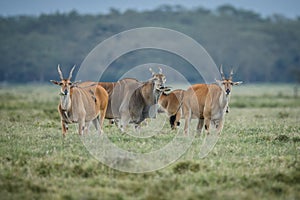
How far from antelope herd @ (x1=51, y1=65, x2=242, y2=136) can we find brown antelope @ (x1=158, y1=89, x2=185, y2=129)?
48 mm

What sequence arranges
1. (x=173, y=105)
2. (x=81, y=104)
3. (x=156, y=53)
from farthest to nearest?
(x=156, y=53) < (x=173, y=105) < (x=81, y=104)

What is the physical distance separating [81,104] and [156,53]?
109m

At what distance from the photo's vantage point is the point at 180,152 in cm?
1291

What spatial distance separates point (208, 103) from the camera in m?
16.3

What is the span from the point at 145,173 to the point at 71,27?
14192 centimetres

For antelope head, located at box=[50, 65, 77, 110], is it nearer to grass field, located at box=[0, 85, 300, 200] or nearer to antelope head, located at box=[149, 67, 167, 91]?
grass field, located at box=[0, 85, 300, 200]

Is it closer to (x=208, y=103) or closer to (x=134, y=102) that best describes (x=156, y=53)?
(x=134, y=102)

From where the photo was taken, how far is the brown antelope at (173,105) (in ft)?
61.7

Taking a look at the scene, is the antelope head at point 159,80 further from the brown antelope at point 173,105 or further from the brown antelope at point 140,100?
the brown antelope at point 173,105

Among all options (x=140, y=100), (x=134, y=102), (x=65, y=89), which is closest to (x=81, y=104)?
(x=65, y=89)

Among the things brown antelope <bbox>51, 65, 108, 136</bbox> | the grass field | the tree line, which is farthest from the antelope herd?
the tree line

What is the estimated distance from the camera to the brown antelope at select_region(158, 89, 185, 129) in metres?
18.8

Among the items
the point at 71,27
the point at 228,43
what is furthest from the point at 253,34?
the point at 71,27

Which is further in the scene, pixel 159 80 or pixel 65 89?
pixel 159 80
